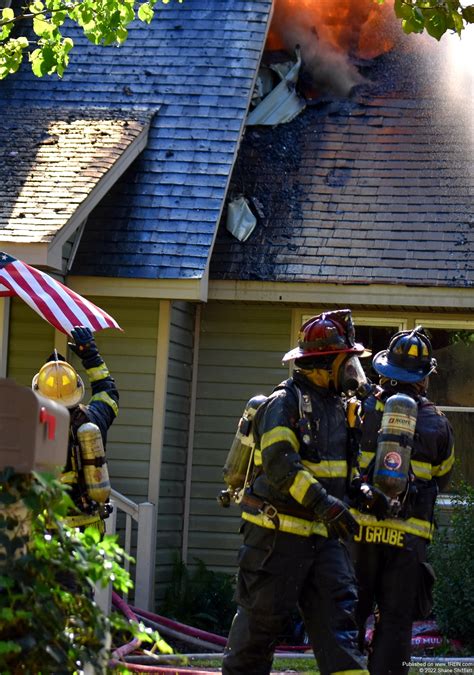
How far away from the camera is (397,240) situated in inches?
434

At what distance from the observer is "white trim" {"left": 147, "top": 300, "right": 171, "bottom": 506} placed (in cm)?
1043

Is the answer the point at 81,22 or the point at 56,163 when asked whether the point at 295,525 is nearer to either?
the point at 81,22

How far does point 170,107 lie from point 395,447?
20.7 ft

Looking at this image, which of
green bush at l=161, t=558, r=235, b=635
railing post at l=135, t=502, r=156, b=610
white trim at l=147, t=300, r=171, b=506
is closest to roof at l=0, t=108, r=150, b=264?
white trim at l=147, t=300, r=171, b=506

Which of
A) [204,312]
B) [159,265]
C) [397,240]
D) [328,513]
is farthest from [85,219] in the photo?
[328,513]

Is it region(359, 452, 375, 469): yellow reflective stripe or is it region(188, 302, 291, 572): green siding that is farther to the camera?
region(188, 302, 291, 572): green siding

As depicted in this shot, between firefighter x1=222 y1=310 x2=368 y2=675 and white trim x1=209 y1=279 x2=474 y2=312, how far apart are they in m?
4.71

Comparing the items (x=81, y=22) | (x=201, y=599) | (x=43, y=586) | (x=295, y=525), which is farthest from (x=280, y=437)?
(x=201, y=599)

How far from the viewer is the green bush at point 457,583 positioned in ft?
28.9

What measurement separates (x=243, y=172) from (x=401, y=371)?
5564mm

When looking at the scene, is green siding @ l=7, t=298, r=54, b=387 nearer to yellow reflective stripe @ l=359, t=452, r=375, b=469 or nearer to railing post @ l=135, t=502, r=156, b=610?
railing post @ l=135, t=502, r=156, b=610

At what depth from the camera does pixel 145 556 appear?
977 centimetres

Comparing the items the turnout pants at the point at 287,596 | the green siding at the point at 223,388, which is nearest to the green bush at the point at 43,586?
the turnout pants at the point at 287,596

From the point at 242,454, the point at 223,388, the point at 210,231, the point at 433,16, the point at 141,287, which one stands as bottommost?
the point at 242,454
